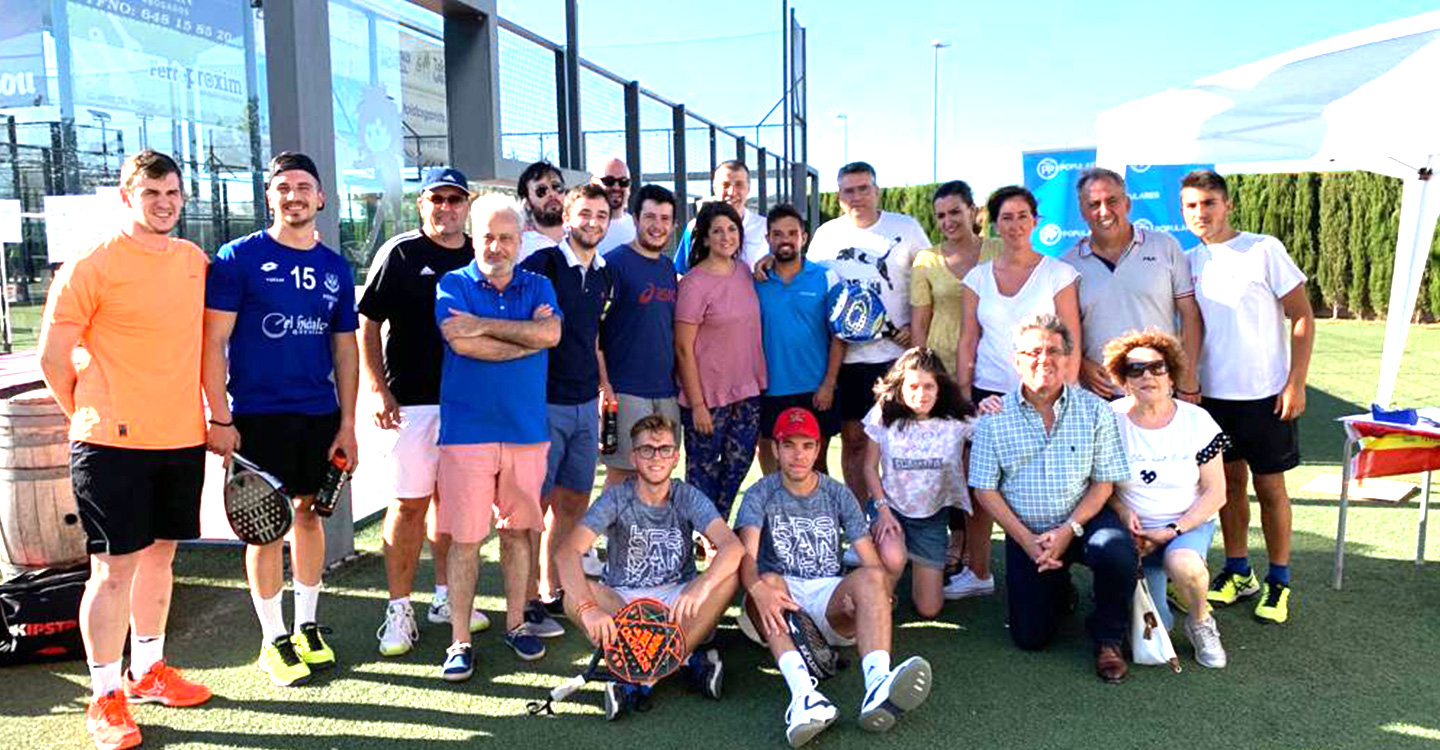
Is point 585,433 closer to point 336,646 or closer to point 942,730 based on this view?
point 336,646

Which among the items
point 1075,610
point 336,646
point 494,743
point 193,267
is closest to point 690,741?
point 494,743

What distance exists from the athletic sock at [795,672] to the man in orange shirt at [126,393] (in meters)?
2.00

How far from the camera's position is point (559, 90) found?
8273 mm

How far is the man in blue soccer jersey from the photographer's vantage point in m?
3.32

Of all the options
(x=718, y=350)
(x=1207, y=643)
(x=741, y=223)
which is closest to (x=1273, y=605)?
(x=1207, y=643)

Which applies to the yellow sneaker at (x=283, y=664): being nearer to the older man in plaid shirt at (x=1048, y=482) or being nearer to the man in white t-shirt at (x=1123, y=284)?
the older man in plaid shirt at (x=1048, y=482)

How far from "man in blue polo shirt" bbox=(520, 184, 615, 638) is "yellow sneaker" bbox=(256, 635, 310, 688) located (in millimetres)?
843

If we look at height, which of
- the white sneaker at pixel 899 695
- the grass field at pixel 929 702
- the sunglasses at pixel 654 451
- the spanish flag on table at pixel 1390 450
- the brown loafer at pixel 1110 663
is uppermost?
the sunglasses at pixel 654 451

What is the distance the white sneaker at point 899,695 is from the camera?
302 centimetres

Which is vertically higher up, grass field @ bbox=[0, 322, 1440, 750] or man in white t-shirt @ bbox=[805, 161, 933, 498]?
man in white t-shirt @ bbox=[805, 161, 933, 498]

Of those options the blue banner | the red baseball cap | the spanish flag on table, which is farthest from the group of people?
the blue banner

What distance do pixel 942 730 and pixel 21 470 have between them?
149 inches

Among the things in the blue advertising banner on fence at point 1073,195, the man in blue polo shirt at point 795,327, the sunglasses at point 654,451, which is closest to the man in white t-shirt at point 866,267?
the man in blue polo shirt at point 795,327

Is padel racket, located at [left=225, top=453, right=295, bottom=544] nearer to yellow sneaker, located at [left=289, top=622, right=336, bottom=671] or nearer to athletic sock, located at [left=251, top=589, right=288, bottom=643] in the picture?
athletic sock, located at [left=251, top=589, right=288, bottom=643]
